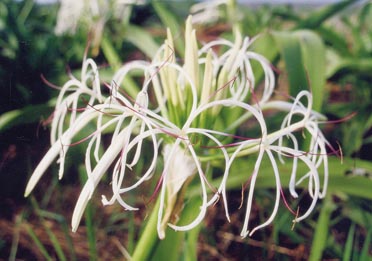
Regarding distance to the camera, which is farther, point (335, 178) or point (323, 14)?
point (323, 14)

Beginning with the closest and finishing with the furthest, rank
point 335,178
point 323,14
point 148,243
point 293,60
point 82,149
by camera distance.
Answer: point 148,243, point 335,178, point 293,60, point 82,149, point 323,14

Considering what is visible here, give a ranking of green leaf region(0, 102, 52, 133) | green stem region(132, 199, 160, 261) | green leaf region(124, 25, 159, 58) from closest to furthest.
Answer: green stem region(132, 199, 160, 261) → green leaf region(0, 102, 52, 133) → green leaf region(124, 25, 159, 58)

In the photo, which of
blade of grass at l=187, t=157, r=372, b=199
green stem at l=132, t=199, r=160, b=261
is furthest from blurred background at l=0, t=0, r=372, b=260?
green stem at l=132, t=199, r=160, b=261

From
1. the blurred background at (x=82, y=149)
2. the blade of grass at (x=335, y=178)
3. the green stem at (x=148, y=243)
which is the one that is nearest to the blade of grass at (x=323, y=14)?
the blurred background at (x=82, y=149)

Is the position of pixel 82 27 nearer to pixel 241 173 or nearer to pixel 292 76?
pixel 292 76

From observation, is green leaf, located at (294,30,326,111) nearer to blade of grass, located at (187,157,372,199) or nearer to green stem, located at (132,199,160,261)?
blade of grass, located at (187,157,372,199)

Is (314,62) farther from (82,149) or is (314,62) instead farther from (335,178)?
(82,149)

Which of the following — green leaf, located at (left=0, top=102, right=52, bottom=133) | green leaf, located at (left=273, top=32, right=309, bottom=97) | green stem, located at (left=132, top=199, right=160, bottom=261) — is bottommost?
green stem, located at (left=132, top=199, right=160, bottom=261)

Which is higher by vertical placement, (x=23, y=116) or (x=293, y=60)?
(x=293, y=60)

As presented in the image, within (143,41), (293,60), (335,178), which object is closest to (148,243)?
(335,178)
